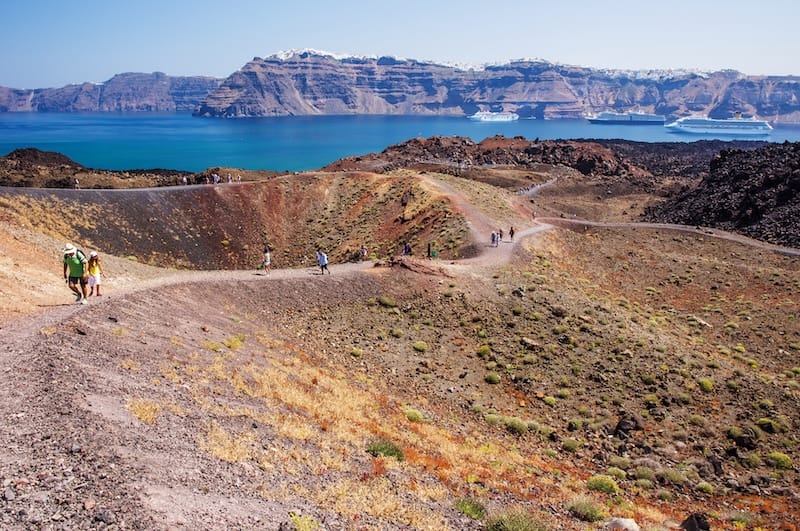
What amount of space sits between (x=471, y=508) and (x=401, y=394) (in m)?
9.98

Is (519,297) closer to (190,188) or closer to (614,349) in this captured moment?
(614,349)

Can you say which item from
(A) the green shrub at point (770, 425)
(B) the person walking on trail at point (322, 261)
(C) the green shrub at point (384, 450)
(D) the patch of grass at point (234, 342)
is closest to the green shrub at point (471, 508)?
(C) the green shrub at point (384, 450)

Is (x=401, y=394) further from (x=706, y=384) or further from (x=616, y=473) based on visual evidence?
(x=706, y=384)

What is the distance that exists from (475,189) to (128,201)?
3709 cm

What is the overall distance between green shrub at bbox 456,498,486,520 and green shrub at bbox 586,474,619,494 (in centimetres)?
622

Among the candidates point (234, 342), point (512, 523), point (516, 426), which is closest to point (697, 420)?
point (516, 426)

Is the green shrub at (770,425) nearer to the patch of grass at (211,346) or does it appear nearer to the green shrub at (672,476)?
the green shrub at (672,476)

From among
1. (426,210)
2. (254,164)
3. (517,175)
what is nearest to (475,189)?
(426,210)

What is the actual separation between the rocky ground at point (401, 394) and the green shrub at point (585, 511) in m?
0.07

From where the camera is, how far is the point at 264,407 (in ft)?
52.4

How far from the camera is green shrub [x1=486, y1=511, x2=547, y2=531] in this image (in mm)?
11984

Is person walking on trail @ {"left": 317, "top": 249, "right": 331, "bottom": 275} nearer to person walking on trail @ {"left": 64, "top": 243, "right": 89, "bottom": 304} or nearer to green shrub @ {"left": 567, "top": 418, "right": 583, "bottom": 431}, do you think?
person walking on trail @ {"left": 64, "top": 243, "right": 89, "bottom": 304}

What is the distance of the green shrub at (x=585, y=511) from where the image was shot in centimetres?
1439

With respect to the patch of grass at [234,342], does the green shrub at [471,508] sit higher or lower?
lower
